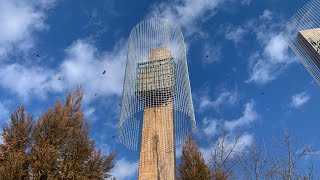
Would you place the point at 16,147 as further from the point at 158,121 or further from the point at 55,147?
the point at 158,121

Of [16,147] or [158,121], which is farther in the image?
[158,121]

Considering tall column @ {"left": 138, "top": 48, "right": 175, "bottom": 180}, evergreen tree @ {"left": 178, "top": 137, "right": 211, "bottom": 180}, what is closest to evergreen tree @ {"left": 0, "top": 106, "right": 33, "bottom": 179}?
evergreen tree @ {"left": 178, "top": 137, "right": 211, "bottom": 180}

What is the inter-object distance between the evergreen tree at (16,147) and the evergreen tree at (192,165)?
5.27 m

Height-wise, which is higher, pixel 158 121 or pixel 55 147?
pixel 158 121

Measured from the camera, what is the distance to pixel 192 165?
11.4 metres

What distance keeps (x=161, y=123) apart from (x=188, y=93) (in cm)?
414

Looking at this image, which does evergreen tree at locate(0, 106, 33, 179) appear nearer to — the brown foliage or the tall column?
the brown foliage

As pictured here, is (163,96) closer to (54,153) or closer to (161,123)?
(161,123)

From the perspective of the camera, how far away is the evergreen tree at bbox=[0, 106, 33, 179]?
33.4 feet

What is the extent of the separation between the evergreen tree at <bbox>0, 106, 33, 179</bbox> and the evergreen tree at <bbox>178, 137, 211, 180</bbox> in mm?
5268

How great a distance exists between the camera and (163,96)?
2155 cm

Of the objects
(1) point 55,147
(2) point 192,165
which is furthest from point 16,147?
(2) point 192,165

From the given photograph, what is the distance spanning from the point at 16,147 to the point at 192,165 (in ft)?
20.4

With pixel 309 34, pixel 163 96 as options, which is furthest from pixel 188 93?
pixel 309 34
